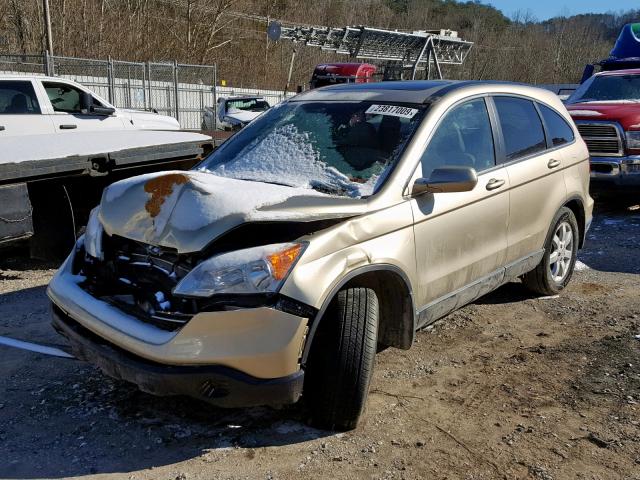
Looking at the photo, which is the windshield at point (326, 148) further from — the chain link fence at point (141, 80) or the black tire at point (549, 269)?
the chain link fence at point (141, 80)

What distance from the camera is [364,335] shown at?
10.2ft

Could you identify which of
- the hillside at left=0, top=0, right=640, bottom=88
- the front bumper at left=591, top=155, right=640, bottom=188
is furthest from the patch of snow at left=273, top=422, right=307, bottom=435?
the hillside at left=0, top=0, right=640, bottom=88

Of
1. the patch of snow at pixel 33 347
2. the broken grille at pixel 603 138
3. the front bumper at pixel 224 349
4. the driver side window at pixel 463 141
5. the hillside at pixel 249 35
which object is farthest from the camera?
the hillside at pixel 249 35

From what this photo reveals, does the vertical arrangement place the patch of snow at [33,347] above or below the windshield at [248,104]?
above

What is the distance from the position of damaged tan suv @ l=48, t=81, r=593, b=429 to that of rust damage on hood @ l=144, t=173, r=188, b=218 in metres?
0.01

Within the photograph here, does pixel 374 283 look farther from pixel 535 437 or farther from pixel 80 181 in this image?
pixel 80 181

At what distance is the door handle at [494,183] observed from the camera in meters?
4.18

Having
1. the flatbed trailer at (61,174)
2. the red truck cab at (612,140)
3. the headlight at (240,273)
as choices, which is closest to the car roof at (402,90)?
the headlight at (240,273)

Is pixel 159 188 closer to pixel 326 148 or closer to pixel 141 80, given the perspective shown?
pixel 326 148

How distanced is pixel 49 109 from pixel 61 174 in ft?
14.3

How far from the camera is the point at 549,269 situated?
17.3ft

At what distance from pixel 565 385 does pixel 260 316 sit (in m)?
2.12

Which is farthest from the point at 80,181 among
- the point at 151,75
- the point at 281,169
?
the point at 151,75

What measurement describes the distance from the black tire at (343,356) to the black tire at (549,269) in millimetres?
2457
